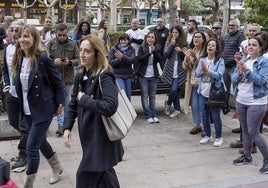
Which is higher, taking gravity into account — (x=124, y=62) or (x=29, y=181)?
(x=124, y=62)

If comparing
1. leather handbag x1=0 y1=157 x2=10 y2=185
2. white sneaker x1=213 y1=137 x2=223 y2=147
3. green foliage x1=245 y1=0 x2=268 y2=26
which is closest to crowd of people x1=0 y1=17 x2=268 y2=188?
white sneaker x1=213 y1=137 x2=223 y2=147

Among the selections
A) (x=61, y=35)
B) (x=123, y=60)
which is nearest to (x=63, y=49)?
(x=61, y=35)

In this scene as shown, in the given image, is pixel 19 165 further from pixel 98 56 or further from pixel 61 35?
pixel 98 56

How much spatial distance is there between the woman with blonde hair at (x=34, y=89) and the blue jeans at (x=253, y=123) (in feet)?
7.35

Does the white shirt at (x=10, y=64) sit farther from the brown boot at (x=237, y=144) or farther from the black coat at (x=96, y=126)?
the brown boot at (x=237, y=144)

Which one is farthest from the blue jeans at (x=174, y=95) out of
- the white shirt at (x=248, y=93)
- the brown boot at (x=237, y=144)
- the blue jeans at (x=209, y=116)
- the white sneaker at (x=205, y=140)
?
the white shirt at (x=248, y=93)

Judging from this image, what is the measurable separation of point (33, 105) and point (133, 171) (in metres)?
1.66

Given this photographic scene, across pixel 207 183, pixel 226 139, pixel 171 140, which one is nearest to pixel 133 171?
pixel 207 183

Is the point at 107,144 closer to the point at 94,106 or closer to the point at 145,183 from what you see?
the point at 94,106

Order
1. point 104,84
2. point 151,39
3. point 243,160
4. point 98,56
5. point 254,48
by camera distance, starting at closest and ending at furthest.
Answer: point 104,84, point 98,56, point 254,48, point 243,160, point 151,39

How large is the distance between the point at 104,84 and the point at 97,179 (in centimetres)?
82

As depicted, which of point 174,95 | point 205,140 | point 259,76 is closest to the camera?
point 259,76

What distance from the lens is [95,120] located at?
3662mm

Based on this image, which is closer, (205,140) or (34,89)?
(34,89)
